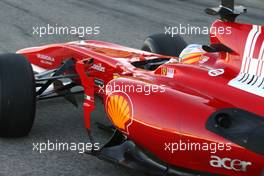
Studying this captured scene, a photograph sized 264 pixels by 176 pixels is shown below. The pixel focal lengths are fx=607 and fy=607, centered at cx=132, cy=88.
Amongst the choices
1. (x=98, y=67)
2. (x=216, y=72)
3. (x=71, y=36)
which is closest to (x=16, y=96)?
(x=98, y=67)

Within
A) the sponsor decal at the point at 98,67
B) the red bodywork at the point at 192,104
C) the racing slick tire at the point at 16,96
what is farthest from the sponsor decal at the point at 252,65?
the racing slick tire at the point at 16,96

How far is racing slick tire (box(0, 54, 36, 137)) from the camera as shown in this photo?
15.6 feet

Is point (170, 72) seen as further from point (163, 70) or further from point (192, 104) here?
point (192, 104)

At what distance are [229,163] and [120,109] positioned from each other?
3.00ft

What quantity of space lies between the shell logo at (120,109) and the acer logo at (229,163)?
677 mm

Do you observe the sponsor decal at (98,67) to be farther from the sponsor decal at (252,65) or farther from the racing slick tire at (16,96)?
the sponsor decal at (252,65)

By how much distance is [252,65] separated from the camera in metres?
4.30

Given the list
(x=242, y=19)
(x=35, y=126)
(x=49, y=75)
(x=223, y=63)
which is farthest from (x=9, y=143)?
(x=242, y=19)

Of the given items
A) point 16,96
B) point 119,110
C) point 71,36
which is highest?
point 119,110

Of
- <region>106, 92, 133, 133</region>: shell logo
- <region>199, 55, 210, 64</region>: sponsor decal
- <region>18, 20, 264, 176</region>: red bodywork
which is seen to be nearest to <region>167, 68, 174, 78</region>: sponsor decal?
<region>18, 20, 264, 176</region>: red bodywork

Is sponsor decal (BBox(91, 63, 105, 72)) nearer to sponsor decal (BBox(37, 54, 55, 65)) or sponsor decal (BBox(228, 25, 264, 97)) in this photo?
sponsor decal (BBox(37, 54, 55, 65))

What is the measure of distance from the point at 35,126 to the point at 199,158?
81.8 inches

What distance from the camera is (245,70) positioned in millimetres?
4320

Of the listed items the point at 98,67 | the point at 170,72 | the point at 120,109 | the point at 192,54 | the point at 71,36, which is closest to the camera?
the point at 120,109
